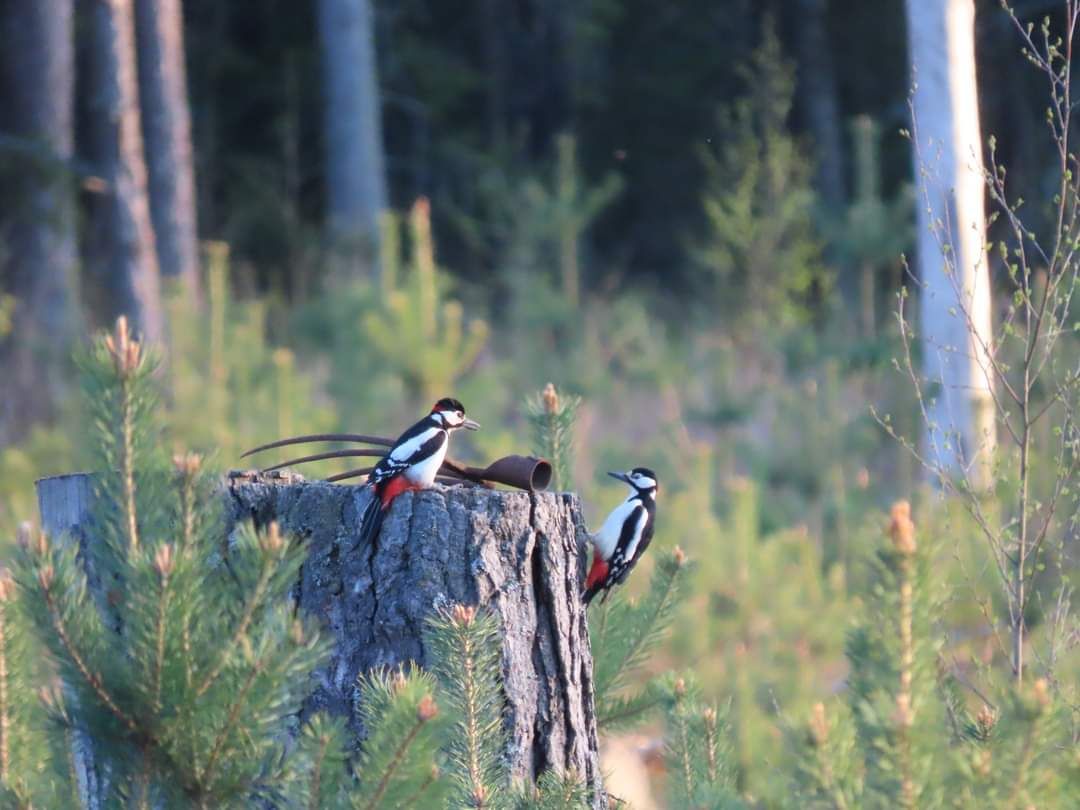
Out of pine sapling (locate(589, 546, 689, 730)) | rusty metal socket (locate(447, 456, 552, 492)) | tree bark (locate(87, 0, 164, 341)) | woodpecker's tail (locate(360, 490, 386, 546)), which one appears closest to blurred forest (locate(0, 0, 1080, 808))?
tree bark (locate(87, 0, 164, 341))

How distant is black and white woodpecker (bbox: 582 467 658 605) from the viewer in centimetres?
410

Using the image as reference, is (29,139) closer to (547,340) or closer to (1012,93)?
(547,340)

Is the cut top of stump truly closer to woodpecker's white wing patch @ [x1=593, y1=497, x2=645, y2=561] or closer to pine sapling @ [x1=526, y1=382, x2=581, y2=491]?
pine sapling @ [x1=526, y1=382, x2=581, y2=491]

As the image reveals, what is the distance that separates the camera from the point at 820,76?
70.5 ft

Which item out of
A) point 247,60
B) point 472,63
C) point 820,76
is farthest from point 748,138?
point 472,63

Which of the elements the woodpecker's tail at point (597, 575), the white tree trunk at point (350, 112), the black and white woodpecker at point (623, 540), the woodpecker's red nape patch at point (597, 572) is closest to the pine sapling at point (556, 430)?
the black and white woodpecker at point (623, 540)

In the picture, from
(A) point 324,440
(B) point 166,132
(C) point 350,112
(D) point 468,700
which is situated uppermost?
(C) point 350,112

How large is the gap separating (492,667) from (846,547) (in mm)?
7354

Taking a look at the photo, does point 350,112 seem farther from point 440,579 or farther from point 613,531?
point 440,579

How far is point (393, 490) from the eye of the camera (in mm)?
2861

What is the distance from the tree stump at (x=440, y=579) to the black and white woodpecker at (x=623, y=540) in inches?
34.7

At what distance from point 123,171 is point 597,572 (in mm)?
8654

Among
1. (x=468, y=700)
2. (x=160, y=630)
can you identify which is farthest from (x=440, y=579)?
(x=160, y=630)

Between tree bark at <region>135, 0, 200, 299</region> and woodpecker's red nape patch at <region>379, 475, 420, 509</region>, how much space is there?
10.1 m
